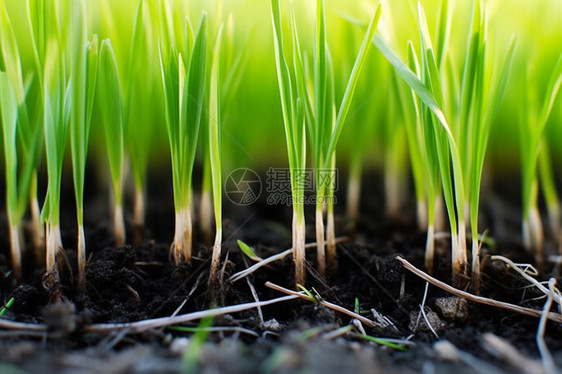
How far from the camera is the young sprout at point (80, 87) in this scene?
0.90 meters

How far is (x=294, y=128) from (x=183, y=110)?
0.24m

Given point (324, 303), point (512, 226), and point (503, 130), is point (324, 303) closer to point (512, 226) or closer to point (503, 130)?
point (512, 226)

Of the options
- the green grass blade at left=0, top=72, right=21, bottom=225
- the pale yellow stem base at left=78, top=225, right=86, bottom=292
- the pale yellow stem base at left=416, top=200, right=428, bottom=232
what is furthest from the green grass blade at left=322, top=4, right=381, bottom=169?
the green grass blade at left=0, top=72, right=21, bottom=225

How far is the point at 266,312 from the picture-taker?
3.15 feet

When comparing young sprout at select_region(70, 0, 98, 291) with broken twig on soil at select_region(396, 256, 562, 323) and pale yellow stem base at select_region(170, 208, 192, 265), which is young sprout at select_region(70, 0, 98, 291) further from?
broken twig on soil at select_region(396, 256, 562, 323)

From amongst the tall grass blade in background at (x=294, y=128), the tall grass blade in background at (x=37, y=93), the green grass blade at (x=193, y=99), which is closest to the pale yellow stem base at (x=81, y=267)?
the tall grass blade in background at (x=37, y=93)

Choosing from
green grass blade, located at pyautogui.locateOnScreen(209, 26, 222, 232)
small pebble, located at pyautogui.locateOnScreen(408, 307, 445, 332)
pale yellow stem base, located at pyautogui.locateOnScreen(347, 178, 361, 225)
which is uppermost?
green grass blade, located at pyautogui.locateOnScreen(209, 26, 222, 232)

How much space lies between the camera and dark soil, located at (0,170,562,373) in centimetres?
66

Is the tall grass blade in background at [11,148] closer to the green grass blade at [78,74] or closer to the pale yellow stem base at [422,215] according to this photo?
Result: the green grass blade at [78,74]

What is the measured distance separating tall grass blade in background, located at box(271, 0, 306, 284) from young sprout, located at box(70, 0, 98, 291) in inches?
15.2

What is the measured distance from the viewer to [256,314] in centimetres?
91

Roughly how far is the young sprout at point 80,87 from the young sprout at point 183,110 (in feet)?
0.50

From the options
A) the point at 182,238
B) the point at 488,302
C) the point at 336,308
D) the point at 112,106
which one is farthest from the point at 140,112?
the point at 488,302

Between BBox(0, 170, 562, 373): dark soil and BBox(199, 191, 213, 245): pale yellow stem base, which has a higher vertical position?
BBox(199, 191, 213, 245): pale yellow stem base
